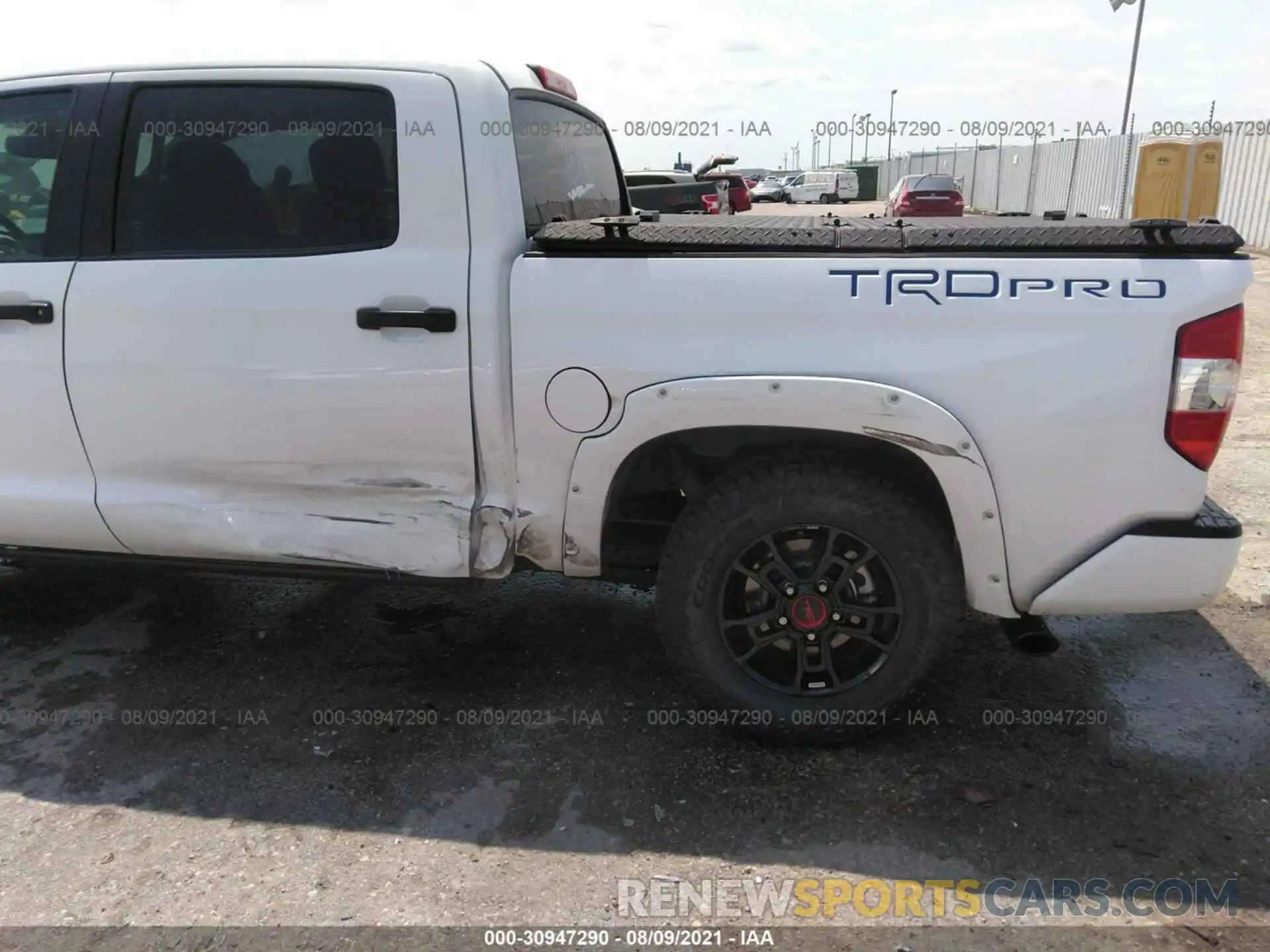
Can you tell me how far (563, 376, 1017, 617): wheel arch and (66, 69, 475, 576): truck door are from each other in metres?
0.42

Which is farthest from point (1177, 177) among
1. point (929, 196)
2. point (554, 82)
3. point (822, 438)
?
point (822, 438)

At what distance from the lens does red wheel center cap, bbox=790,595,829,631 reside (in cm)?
274

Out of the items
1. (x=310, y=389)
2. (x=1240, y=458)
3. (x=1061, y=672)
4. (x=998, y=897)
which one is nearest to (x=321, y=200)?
(x=310, y=389)

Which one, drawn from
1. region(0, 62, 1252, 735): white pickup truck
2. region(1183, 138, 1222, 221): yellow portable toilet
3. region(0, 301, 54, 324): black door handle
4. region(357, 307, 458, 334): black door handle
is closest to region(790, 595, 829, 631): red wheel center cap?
region(0, 62, 1252, 735): white pickup truck

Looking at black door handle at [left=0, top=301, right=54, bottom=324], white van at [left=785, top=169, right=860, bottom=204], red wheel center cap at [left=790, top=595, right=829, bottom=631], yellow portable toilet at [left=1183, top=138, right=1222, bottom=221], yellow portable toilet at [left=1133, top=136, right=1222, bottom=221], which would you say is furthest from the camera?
white van at [left=785, top=169, right=860, bottom=204]

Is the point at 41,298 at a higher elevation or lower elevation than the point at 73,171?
lower

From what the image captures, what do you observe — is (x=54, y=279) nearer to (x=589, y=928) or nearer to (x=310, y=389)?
(x=310, y=389)

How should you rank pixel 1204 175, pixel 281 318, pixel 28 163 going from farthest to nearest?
pixel 1204 175, pixel 28 163, pixel 281 318

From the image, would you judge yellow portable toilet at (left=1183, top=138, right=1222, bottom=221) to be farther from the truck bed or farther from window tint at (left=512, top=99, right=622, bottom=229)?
the truck bed

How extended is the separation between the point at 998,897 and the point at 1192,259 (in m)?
1.66

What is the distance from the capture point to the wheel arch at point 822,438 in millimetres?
2475

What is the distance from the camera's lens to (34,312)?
290cm

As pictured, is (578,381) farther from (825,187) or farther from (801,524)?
(825,187)

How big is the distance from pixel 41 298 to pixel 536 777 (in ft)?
6.98
